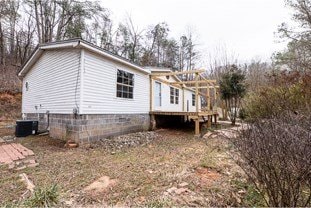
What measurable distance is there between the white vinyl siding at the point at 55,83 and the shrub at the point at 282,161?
5.91 m

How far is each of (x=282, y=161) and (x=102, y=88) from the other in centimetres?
669

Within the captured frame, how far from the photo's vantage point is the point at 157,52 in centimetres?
2600

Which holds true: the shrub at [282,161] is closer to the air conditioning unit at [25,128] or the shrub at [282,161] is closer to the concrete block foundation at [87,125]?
the concrete block foundation at [87,125]

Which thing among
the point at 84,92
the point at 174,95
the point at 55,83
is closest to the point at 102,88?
the point at 84,92

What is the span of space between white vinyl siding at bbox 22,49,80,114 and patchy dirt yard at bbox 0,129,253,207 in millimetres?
2047

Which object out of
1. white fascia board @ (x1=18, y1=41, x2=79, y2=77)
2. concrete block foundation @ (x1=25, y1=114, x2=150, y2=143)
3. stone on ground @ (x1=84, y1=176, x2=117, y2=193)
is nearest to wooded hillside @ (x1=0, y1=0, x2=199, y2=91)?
white fascia board @ (x1=18, y1=41, x2=79, y2=77)

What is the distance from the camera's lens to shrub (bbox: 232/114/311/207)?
2.22 m

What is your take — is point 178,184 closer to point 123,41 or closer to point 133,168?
point 133,168

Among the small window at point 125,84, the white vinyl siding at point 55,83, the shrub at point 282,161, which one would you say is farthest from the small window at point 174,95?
the shrub at point 282,161

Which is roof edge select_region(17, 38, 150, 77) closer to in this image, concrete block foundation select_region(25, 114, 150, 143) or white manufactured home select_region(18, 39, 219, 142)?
white manufactured home select_region(18, 39, 219, 142)

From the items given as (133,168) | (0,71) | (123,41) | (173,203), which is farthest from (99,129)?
(123,41)

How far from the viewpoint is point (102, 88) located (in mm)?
7902

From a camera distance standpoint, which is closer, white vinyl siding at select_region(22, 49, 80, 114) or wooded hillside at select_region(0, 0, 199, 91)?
white vinyl siding at select_region(22, 49, 80, 114)

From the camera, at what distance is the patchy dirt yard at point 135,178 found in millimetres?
3160
